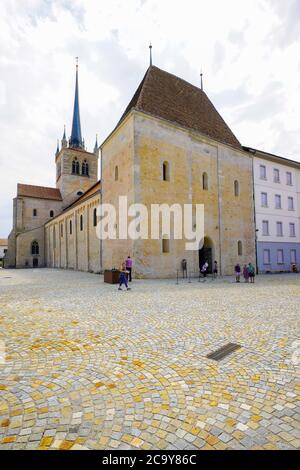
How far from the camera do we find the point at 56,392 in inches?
112

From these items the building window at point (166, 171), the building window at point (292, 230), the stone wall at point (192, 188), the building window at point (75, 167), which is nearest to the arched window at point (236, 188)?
the stone wall at point (192, 188)

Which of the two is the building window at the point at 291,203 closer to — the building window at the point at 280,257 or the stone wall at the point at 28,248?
the building window at the point at 280,257

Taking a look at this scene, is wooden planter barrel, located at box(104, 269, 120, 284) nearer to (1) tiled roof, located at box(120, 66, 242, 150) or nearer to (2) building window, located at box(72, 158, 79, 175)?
(1) tiled roof, located at box(120, 66, 242, 150)

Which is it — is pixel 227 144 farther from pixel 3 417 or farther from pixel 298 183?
pixel 3 417

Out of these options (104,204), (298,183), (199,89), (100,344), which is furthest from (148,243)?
(298,183)

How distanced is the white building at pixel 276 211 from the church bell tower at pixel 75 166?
34.3 m

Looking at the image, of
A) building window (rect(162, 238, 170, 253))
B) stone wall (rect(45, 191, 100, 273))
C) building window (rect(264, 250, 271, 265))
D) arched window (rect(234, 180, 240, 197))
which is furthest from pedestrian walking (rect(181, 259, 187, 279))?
building window (rect(264, 250, 271, 265))

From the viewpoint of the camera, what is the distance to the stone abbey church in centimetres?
1869

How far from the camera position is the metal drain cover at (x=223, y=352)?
3.86 metres

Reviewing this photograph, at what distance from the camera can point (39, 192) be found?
4969 centimetres

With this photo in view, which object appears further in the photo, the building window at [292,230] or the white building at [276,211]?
the building window at [292,230]
